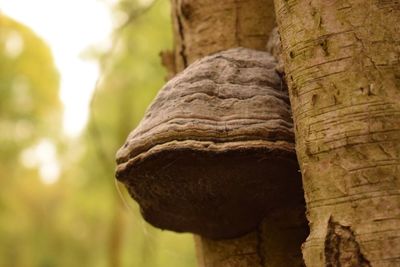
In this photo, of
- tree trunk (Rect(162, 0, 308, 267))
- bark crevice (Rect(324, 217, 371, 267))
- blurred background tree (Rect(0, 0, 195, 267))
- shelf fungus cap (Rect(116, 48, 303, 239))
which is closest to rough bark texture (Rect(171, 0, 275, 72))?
tree trunk (Rect(162, 0, 308, 267))

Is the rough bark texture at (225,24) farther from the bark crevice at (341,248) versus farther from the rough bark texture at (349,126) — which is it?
the bark crevice at (341,248)

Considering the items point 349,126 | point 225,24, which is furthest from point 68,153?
point 349,126

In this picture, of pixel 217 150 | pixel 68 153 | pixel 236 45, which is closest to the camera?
pixel 217 150

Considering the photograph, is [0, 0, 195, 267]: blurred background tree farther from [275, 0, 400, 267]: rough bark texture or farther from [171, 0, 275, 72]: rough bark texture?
[275, 0, 400, 267]: rough bark texture

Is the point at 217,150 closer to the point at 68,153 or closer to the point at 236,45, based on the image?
the point at 236,45

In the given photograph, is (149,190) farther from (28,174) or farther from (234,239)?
(28,174)

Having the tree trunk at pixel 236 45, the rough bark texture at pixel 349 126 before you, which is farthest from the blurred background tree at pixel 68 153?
the rough bark texture at pixel 349 126
